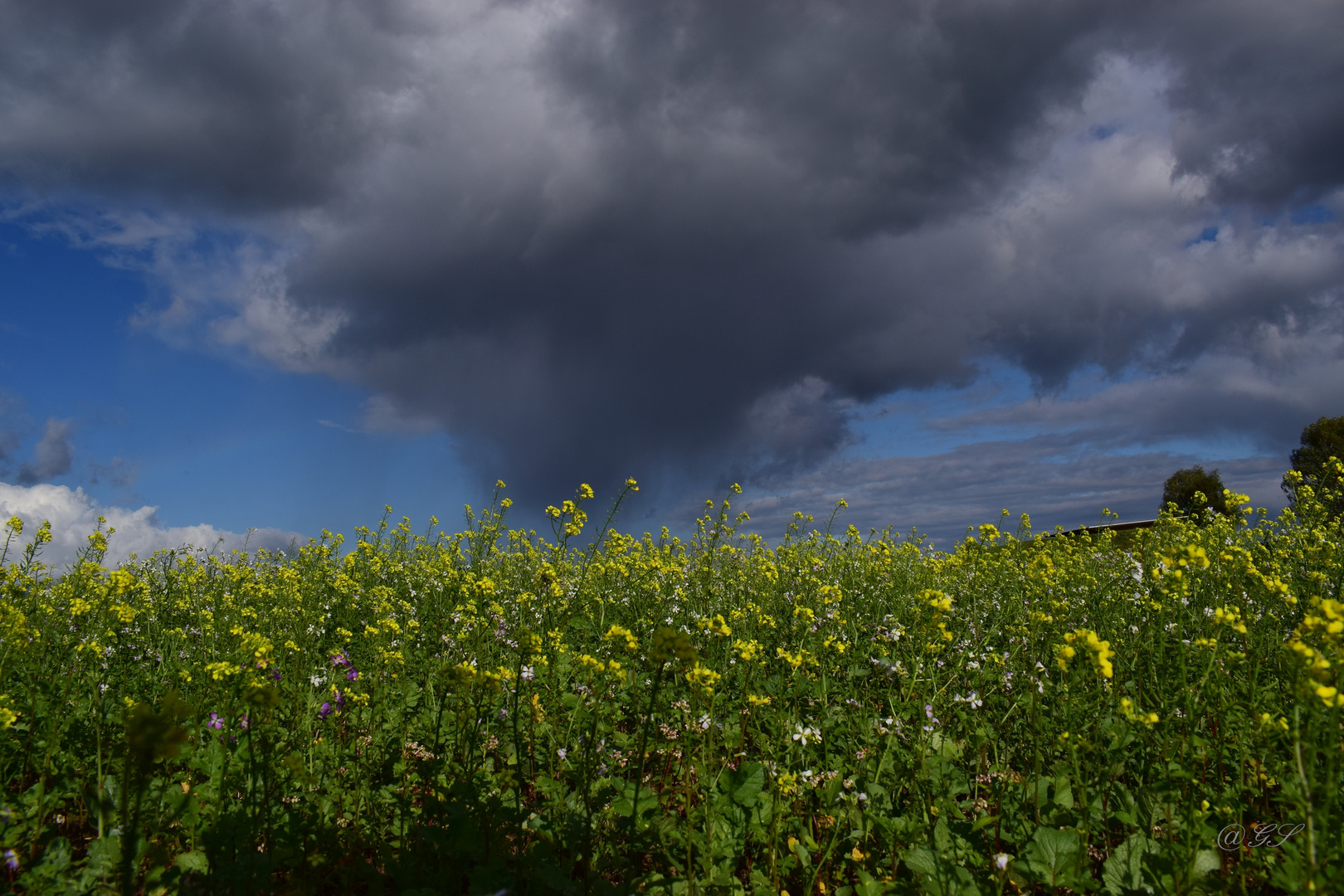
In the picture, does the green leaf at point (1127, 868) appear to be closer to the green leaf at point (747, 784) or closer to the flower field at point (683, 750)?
the flower field at point (683, 750)

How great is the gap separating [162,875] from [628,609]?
5.33 metres

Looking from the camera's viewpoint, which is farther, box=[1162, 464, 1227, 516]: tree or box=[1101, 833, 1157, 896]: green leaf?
box=[1162, 464, 1227, 516]: tree

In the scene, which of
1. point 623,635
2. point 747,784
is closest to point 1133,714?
point 747,784

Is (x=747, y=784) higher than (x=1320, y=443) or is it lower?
lower

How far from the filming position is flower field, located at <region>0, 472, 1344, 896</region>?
279 cm

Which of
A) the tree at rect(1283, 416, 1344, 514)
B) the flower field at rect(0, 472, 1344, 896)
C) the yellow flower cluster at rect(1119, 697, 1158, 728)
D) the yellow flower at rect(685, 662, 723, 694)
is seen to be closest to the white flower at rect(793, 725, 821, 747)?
the flower field at rect(0, 472, 1344, 896)

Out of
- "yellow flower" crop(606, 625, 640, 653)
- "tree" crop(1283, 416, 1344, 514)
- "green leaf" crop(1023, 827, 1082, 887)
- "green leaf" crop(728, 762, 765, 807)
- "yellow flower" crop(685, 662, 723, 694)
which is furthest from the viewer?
"tree" crop(1283, 416, 1344, 514)

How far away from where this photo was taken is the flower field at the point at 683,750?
279 cm

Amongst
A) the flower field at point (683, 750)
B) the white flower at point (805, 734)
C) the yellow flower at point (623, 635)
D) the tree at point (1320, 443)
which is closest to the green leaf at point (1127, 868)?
the flower field at point (683, 750)

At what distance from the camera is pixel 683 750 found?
4.23 m

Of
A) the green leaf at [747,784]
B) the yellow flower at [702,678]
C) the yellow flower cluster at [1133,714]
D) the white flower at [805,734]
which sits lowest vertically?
the green leaf at [747,784]

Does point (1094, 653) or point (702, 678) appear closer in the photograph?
point (1094, 653)

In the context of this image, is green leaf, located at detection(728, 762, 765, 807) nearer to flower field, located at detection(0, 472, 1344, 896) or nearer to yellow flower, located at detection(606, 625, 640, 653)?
flower field, located at detection(0, 472, 1344, 896)

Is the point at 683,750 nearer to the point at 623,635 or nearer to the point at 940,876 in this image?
the point at 623,635
